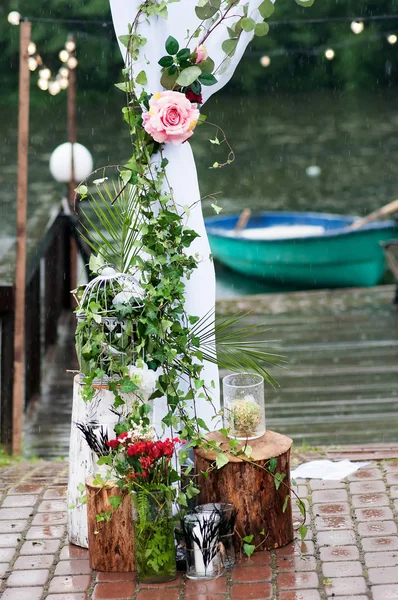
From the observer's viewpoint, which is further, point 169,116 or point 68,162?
point 68,162

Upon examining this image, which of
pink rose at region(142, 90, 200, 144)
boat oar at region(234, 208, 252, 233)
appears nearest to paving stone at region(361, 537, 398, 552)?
pink rose at region(142, 90, 200, 144)

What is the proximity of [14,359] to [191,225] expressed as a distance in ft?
9.32

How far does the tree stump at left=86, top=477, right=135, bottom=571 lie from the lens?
3.59 m

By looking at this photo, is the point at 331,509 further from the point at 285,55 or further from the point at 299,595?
the point at 285,55

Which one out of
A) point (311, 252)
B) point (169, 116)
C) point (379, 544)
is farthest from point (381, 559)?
point (311, 252)

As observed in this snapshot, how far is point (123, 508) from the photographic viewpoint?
3.59m

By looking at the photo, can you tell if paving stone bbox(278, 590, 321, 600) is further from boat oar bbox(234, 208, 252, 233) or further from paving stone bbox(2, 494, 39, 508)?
boat oar bbox(234, 208, 252, 233)

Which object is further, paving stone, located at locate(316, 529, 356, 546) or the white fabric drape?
paving stone, located at locate(316, 529, 356, 546)

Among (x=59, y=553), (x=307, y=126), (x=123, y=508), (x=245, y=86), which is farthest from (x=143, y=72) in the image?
(x=245, y=86)

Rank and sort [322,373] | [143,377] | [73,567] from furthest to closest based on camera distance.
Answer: [322,373]
[73,567]
[143,377]

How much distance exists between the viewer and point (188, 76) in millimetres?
3570

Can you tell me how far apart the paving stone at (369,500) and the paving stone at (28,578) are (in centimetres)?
125

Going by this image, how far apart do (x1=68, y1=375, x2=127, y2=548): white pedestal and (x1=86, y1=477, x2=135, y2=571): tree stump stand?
7.0 inches

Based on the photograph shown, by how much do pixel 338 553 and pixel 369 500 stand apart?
51cm
